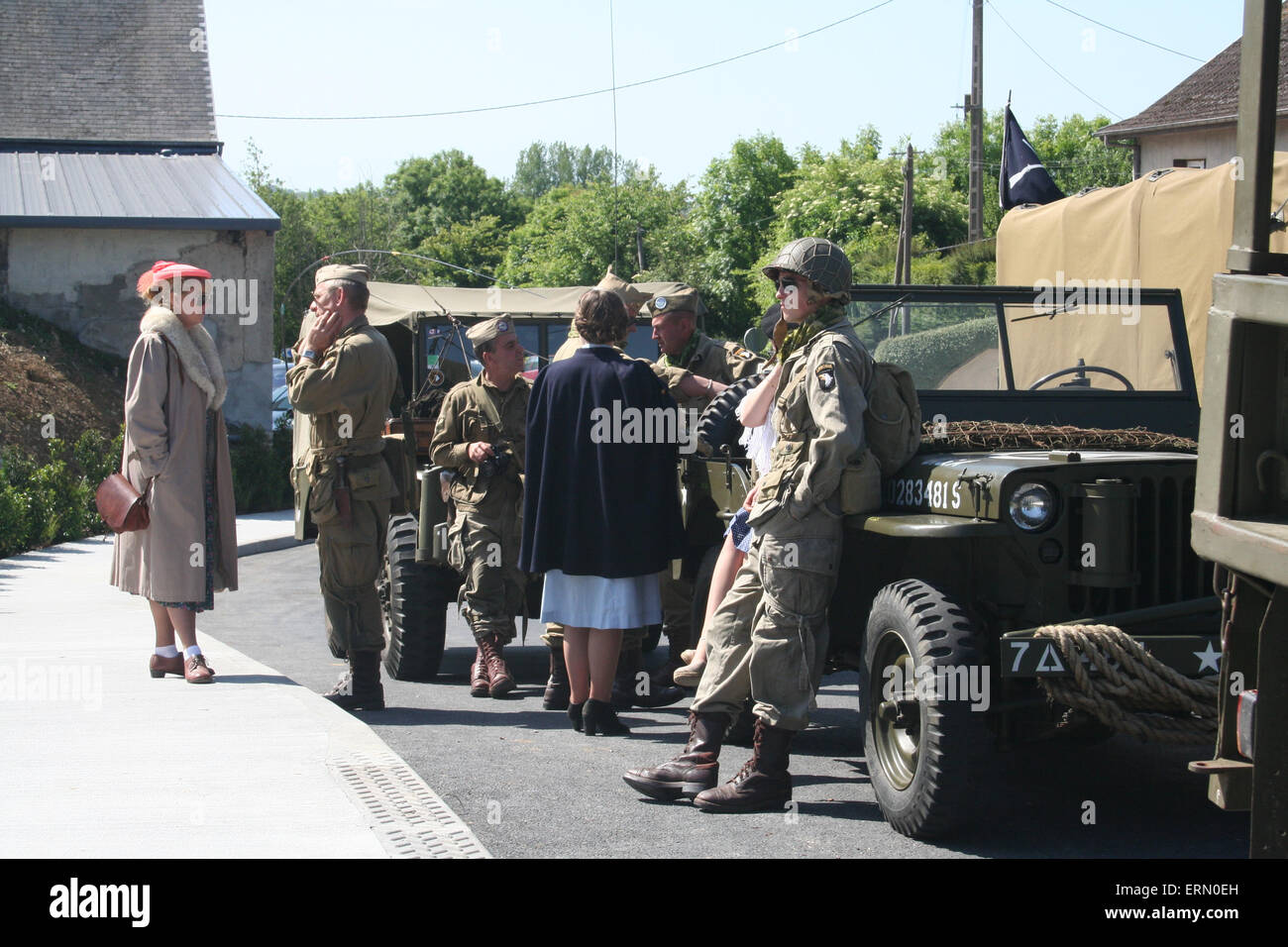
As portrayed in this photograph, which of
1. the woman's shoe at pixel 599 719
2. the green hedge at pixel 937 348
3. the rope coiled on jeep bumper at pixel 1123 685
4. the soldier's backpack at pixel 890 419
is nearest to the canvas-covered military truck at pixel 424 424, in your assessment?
the woman's shoe at pixel 599 719

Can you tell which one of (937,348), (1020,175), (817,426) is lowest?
(817,426)

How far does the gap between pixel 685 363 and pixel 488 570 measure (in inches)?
59.2

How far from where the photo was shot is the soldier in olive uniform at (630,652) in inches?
264

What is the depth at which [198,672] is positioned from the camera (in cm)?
664

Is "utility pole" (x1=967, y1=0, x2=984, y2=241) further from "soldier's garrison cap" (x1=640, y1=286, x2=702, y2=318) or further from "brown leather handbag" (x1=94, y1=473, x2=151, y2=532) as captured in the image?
"brown leather handbag" (x1=94, y1=473, x2=151, y2=532)

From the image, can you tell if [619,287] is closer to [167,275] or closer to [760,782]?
[167,275]

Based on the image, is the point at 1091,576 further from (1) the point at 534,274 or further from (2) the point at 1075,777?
(1) the point at 534,274

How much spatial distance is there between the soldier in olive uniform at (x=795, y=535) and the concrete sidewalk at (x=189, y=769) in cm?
108

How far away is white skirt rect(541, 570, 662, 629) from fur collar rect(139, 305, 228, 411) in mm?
1761

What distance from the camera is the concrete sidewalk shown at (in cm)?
425

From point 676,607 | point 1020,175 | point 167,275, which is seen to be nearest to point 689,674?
point 676,607

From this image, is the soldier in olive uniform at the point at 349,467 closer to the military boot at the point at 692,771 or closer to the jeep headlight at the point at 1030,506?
the military boot at the point at 692,771

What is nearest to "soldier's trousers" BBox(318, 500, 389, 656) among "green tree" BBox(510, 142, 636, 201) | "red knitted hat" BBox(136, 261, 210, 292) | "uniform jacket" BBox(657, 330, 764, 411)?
"red knitted hat" BBox(136, 261, 210, 292)
